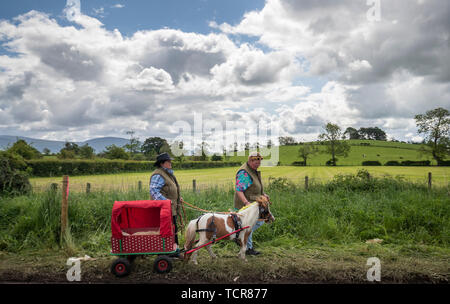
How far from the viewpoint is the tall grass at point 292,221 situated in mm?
5859

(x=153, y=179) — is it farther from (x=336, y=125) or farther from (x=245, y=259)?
(x=336, y=125)

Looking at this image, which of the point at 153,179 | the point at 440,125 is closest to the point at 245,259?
the point at 153,179

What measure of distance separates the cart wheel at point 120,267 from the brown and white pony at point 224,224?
0.90 metres

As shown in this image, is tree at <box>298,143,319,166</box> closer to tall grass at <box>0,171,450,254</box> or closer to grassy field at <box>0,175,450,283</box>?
grassy field at <box>0,175,450,283</box>

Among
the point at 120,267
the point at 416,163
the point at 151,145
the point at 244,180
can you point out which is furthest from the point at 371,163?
the point at 151,145

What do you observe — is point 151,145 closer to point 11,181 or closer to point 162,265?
point 11,181

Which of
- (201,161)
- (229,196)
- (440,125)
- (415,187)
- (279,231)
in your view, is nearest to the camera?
(279,231)

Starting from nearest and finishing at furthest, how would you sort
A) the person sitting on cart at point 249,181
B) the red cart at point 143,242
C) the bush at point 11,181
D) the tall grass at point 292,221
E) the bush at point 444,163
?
the red cart at point 143,242 → the person sitting on cart at point 249,181 → the tall grass at point 292,221 → the bush at point 11,181 → the bush at point 444,163

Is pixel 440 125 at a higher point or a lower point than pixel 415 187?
higher

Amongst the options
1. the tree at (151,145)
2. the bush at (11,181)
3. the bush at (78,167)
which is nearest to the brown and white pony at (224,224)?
the bush at (11,181)

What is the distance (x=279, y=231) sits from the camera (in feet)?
21.4

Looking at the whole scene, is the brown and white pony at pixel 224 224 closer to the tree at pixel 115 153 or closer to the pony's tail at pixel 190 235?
the pony's tail at pixel 190 235

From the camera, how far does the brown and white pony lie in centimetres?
415

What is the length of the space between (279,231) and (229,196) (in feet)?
12.3
